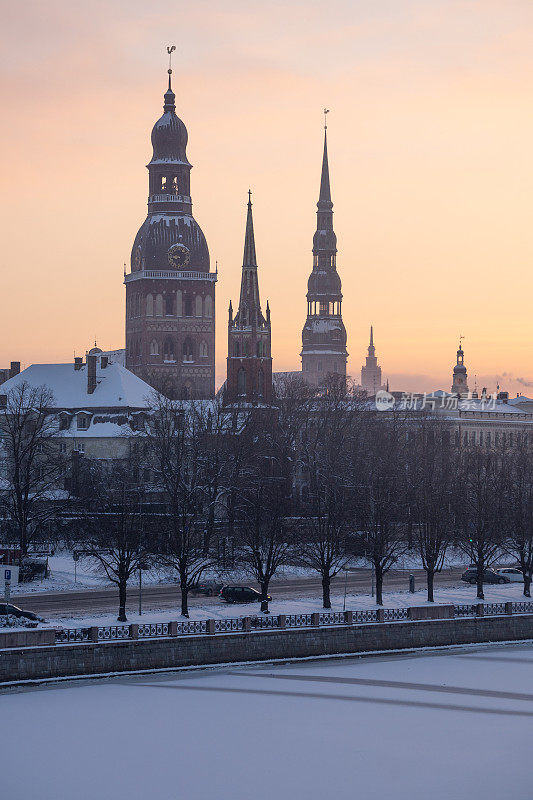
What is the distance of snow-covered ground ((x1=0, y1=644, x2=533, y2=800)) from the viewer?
43188mm

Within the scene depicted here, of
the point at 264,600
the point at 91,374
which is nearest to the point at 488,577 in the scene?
the point at 264,600

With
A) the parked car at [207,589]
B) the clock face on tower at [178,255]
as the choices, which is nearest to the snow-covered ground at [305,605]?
the parked car at [207,589]

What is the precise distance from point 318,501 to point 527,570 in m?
12.2

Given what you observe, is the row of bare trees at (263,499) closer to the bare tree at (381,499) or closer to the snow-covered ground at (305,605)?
the bare tree at (381,499)

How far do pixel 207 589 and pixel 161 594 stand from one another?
239cm

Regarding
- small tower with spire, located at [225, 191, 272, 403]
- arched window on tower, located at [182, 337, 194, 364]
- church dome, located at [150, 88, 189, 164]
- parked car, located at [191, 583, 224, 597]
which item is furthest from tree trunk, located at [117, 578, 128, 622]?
church dome, located at [150, 88, 189, 164]

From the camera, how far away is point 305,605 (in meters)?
72.4

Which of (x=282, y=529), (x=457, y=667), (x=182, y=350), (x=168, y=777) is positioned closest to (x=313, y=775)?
(x=168, y=777)

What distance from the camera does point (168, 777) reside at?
44125 millimetres

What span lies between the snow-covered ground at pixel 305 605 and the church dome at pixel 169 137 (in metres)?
106

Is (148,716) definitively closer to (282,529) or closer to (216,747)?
(216,747)

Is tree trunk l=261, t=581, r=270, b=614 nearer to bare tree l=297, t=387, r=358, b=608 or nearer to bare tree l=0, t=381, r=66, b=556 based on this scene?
bare tree l=297, t=387, r=358, b=608

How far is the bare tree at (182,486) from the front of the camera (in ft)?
243

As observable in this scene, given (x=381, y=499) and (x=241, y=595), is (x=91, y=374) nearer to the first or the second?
(x=381, y=499)
